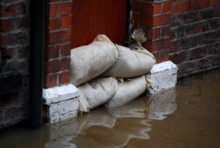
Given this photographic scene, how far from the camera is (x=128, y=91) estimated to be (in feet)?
11.5

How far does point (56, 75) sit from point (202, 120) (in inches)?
51.1

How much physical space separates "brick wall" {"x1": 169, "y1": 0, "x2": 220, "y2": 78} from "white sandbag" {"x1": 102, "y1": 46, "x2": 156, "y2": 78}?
19.7 inches

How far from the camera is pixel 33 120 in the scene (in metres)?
2.87

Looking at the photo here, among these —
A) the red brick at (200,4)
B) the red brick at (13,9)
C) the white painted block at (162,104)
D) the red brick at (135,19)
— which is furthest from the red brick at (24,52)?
the red brick at (200,4)

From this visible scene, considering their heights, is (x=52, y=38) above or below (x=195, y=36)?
above

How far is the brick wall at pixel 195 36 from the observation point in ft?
13.4

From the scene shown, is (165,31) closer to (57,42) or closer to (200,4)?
(200,4)

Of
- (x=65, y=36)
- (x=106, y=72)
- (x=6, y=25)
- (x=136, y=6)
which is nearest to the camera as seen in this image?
(x=6, y=25)

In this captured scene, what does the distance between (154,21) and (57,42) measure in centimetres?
119

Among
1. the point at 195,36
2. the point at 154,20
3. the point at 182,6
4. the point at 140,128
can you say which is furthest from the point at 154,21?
the point at 140,128

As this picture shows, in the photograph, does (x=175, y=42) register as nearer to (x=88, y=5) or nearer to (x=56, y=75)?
(x=88, y=5)

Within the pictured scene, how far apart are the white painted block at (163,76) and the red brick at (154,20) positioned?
0.43 meters

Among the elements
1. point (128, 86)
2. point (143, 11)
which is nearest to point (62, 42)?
point (128, 86)

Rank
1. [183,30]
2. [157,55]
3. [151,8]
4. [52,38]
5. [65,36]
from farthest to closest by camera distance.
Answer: [183,30] → [157,55] → [151,8] → [65,36] → [52,38]
